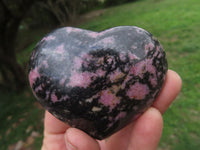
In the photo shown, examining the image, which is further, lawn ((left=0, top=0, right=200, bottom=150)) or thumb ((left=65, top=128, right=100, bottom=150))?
lawn ((left=0, top=0, right=200, bottom=150))

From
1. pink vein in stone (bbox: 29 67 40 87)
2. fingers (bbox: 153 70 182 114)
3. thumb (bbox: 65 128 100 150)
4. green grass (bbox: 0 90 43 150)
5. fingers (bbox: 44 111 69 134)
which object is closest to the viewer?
thumb (bbox: 65 128 100 150)

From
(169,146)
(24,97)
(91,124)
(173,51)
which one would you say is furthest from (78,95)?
(173,51)

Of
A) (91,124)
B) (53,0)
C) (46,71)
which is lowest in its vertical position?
(53,0)

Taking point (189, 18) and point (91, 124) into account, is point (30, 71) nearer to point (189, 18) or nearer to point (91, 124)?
point (91, 124)

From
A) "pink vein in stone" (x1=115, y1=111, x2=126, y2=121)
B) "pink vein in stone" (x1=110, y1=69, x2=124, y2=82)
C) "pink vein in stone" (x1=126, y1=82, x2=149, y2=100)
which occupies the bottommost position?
"pink vein in stone" (x1=115, y1=111, x2=126, y2=121)

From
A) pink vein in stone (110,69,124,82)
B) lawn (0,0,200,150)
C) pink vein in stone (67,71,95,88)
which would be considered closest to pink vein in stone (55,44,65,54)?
pink vein in stone (67,71,95,88)

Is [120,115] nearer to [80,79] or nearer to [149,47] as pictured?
[80,79]

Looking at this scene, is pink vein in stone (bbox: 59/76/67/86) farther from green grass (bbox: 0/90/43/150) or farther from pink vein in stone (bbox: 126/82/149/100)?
green grass (bbox: 0/90/43/150)

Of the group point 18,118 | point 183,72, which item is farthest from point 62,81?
point 183,72
